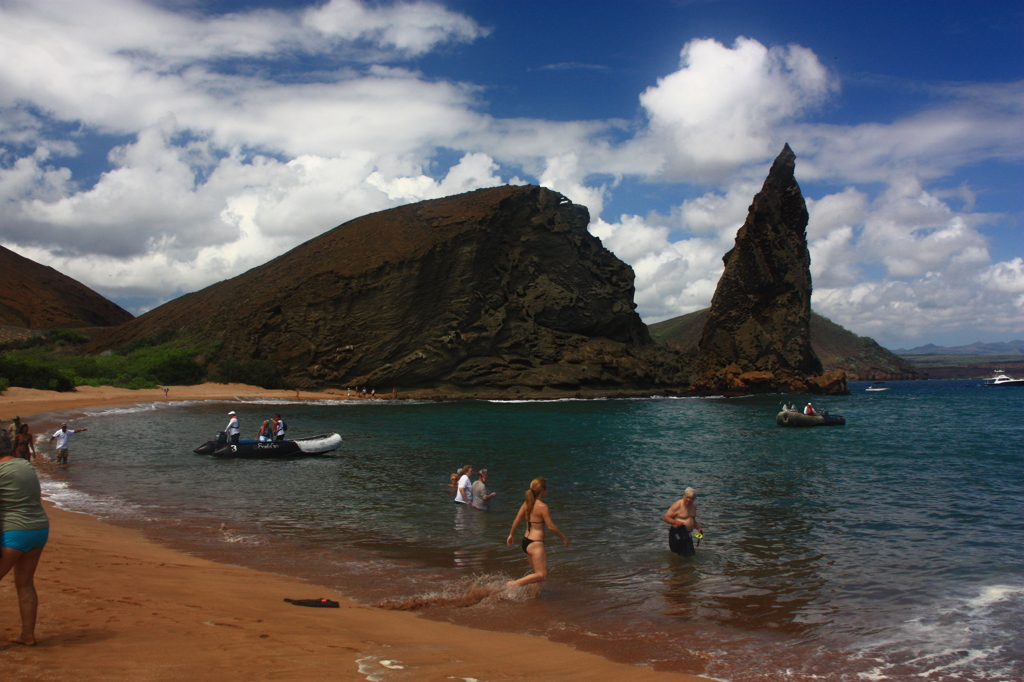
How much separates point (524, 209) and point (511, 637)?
248ft

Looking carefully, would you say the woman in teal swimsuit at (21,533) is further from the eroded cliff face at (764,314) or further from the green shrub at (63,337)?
the green shrub at (63,337)

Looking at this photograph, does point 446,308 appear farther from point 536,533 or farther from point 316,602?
point 316,602

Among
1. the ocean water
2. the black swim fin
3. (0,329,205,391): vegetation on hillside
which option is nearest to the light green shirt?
the black swim fin

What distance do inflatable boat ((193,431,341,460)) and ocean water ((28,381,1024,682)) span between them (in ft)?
2.68

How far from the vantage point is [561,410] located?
53.2 metres

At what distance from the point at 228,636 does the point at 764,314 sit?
8310 centimetres

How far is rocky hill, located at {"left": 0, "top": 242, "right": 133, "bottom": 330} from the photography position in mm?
105375

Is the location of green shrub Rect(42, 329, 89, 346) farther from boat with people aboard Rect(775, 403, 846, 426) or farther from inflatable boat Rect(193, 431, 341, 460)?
boat with people aboard Rect(775, 403, 846, 426)

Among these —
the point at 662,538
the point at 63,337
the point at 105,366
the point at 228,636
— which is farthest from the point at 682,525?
the point at 63,337

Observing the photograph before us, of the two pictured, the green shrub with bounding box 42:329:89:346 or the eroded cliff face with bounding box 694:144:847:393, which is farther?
the green shrub with bounding box 42:329:89:346

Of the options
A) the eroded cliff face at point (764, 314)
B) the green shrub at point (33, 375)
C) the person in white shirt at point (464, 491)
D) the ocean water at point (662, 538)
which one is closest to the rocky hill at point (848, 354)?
the eroded cliff face at point (764, 314)

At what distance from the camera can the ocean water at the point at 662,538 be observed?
7.17m

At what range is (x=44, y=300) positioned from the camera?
375 ft

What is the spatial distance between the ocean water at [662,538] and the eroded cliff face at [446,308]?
1540 inches
